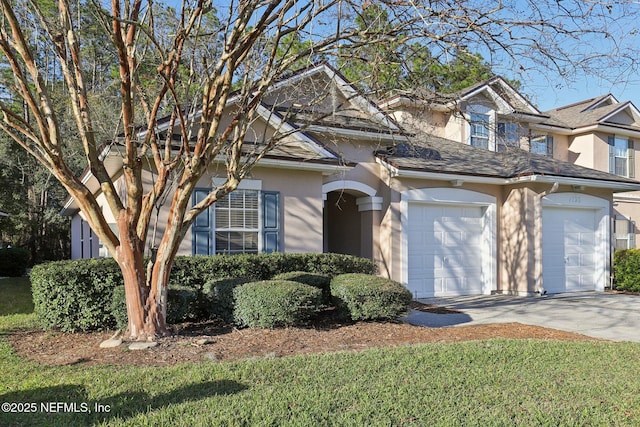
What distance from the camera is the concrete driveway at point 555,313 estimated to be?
31.6 ft

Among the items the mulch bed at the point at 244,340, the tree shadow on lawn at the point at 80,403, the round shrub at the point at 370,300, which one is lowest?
the mulch bed at the point at 244,340

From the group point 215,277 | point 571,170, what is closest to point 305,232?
point 215,277

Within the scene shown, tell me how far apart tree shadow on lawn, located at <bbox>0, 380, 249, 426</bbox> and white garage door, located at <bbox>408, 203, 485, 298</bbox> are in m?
9.07

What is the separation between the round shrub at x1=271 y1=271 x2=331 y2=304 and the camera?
9477mm

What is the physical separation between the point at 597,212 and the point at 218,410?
15.2 m

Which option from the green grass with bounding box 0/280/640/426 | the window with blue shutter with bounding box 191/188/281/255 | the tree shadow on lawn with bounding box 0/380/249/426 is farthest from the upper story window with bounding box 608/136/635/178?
the tree shadow on lawn with bounding box 0/380/249/426

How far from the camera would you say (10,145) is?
24234 millimetres

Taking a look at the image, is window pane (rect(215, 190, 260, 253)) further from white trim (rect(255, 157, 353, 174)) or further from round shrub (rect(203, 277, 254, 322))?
round shrub (rect(203, 277, 254, 322))

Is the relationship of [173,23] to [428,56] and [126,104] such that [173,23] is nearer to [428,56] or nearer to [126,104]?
[126,104]

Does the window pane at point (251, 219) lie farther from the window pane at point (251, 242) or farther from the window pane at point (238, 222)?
the window pane at point (251, 242)

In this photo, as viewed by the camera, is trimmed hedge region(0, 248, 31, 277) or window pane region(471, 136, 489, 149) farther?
trimmed hedge region(0, 248, 31, 277)

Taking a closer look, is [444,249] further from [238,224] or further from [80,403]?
[80,403]

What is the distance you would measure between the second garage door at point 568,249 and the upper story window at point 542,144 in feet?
13.7

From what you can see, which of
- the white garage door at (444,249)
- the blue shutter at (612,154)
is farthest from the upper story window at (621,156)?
the white garage door at (444,249)
